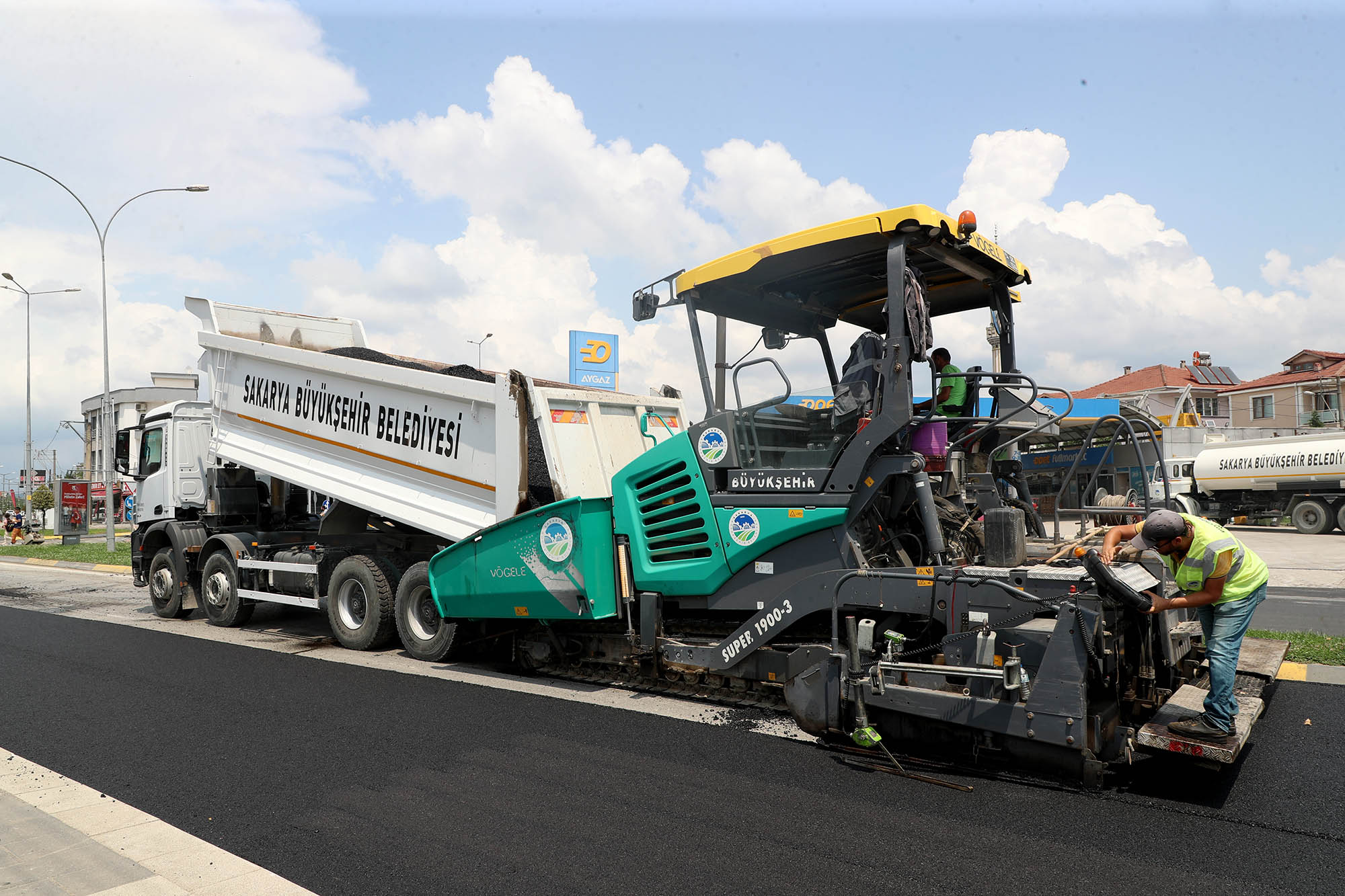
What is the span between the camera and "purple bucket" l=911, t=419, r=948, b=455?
5.10 metres

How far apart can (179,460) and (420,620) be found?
484 centimetres

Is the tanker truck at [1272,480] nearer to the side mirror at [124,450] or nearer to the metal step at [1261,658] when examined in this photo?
the metal step at [1261,658]

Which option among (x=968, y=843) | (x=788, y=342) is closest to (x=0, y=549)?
(x=788, y=342)

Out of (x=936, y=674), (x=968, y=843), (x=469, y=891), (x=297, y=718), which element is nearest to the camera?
(x=469, y=891)

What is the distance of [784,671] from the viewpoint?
5281 millimetres

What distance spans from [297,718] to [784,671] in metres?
3.07

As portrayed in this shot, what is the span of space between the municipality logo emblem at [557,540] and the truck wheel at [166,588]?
6203 mm

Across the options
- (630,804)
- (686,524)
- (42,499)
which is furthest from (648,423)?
(42,499)

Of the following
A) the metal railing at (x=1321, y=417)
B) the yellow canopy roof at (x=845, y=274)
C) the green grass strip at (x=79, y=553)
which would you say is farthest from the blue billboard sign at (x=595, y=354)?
the metal railing at (x=1321, y=417)

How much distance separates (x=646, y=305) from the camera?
5.83m

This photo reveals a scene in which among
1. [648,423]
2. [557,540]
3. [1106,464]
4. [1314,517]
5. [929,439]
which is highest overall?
[648,423]

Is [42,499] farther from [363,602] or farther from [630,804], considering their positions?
[630,804]

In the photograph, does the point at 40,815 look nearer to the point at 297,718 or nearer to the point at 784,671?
the point at 297,718

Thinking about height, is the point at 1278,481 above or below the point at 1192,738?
above
